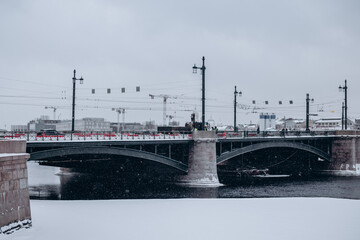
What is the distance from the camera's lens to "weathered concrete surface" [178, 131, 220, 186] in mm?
41719

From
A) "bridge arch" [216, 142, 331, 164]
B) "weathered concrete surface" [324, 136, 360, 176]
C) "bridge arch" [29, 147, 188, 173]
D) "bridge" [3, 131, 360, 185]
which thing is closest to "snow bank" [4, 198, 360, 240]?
"bridge arch" [29, 147, 188, 173]

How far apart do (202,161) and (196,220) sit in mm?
23991

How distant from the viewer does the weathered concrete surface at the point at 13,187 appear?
608 inches

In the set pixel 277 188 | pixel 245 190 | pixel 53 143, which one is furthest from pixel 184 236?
pixel 277 188

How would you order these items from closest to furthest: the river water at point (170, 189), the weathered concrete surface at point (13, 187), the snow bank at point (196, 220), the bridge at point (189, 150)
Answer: the snow bank at point (196, 220), the weathered concrete surface at point (13, 187), the bridge at point (189, 150), the river water at point (170, 189)

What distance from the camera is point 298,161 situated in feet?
217

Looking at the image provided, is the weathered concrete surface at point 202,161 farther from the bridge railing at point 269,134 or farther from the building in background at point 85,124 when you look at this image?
the building in background at point 85,124

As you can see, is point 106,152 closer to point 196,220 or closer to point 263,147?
point 196,220

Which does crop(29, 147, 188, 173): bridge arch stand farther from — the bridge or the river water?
the river water

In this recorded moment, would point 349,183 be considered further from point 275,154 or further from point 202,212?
point 202,212

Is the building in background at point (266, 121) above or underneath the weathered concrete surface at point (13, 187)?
above

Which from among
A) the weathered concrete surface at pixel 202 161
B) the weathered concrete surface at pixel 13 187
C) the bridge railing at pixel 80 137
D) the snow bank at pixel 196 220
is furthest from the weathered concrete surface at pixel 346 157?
the weathered concrete surface at pixel 13 187

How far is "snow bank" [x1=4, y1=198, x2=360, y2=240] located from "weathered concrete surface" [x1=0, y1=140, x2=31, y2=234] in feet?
1.79

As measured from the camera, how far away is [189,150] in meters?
42.7
